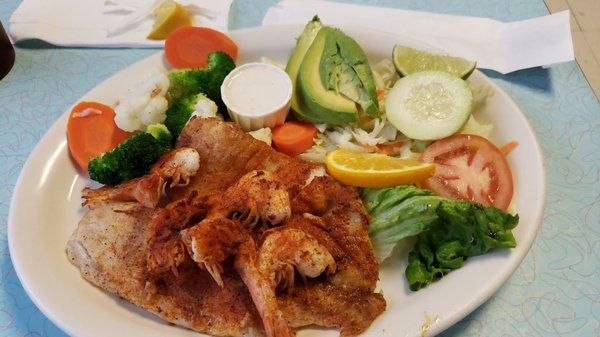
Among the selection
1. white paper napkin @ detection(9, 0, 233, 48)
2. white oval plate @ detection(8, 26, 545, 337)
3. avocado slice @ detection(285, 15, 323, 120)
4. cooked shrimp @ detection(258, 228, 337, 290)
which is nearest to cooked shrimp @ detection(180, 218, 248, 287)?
cooked shrimp @ detection(258, 228, 337, 290)

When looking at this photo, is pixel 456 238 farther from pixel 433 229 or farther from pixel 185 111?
pixel 185 111

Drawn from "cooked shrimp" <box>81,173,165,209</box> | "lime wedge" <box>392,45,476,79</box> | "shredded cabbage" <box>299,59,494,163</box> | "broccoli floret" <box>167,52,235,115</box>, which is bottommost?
"shredded cabbage" <box>299,59,494,163</box>

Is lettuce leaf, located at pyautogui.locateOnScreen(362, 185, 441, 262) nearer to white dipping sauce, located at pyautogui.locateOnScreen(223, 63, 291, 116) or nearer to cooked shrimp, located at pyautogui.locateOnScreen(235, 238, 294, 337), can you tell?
cooked shrimp, located at pyautogui.locateOnScreen(235, 238, 294, 337)

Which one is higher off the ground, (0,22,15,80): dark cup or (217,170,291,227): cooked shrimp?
(217,170,291,227): cooked shrimp

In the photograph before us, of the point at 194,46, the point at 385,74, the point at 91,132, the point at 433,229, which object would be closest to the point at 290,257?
the point at 433,229

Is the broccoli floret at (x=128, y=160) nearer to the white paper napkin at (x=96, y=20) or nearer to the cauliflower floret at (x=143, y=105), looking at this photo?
the cauliflower floret at (x=143, y=105)

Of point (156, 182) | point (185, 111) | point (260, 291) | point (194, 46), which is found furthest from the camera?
point (194, 46)

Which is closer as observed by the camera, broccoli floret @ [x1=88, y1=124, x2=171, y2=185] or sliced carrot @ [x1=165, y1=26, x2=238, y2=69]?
broccoli floret @ [x1=88, y1=124, x2=171, y2=185]
